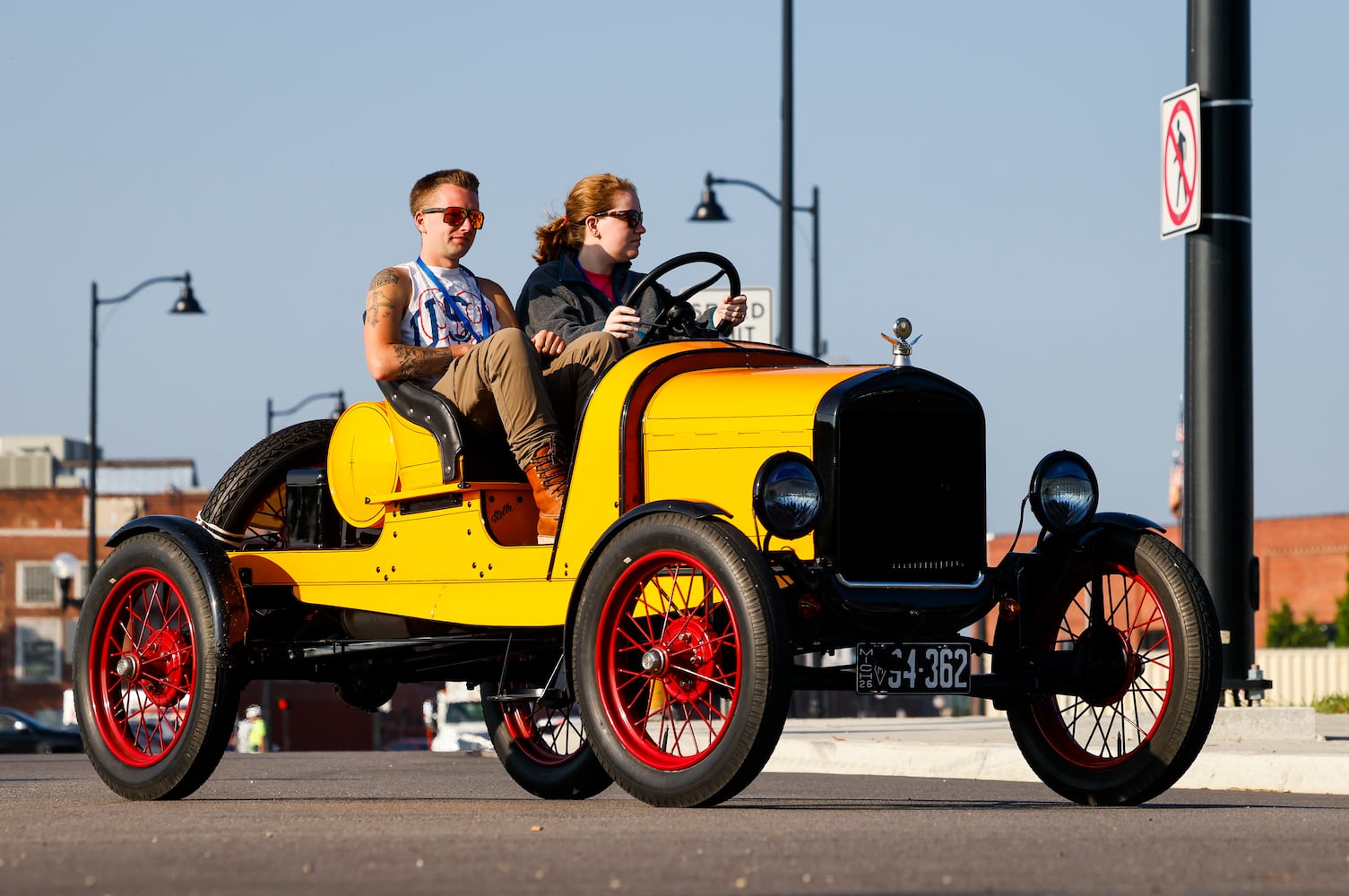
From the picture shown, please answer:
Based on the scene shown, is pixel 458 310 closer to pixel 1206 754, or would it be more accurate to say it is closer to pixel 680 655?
pixel 680 655

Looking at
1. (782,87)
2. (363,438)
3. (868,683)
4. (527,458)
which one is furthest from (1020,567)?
(782,87)

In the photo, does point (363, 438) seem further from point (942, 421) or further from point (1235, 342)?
point (1235, 342)

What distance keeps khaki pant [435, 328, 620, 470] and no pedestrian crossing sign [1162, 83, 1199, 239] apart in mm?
6039

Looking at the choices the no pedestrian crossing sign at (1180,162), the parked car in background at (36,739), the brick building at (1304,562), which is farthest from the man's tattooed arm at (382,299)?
the brick building at (1304,562)

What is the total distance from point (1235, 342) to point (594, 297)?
5656 millimetres

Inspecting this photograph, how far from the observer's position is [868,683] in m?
7.34

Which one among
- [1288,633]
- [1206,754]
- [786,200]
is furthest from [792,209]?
[1288,633]

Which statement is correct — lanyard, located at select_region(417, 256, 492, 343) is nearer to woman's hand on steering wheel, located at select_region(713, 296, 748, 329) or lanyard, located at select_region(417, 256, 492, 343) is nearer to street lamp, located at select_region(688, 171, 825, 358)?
woman's hand on steering wheel, located at select_region(713, 296, 748, 329)

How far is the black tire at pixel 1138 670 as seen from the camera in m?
7.89

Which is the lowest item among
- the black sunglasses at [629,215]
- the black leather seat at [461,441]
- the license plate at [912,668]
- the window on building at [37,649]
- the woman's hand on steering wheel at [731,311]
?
the window on building at [37,649]

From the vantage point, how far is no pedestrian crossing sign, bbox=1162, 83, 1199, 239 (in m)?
13.5

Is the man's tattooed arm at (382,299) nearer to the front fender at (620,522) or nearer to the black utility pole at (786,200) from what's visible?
the front fender at (620,522)

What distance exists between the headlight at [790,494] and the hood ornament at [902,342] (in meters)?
0.82

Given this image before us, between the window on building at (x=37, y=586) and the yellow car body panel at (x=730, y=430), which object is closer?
the yellow car body panel at (x=730, y=430)
